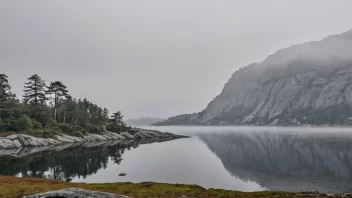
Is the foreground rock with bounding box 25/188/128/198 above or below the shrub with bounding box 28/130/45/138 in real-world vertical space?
below

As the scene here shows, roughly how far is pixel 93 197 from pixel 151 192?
550 inches

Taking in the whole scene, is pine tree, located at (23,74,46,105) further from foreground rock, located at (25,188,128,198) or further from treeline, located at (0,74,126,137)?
foreground rock, located at (25,188,128,198)

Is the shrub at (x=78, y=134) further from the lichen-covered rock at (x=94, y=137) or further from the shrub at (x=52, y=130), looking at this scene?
the shrub at (x=52, y=130)

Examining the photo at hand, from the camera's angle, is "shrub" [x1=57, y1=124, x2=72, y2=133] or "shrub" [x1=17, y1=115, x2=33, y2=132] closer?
"shrub" [x1=17, y1=115, x2=33, y2=132]

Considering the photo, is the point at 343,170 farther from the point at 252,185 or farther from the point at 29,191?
the point at 29,191

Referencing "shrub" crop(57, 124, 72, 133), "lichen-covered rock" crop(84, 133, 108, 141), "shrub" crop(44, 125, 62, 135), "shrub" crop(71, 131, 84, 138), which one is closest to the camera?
"shrub" crop(44, 125, 62, 135)

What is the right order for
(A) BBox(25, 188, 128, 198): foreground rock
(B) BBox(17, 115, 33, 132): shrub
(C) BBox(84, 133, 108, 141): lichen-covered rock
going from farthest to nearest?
(C) BBox(84, 133, 108, 141): lichen-covered rock, (B) BBox(17, 115, 33, 132): shrub, (A) BBox(25, 188, 128, 198): foreground rock

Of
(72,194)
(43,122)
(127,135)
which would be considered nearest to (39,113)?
(43,122)

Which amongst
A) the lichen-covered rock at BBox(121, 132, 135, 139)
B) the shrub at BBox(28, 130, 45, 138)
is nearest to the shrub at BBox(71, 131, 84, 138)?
the shrub at BBox(28, 130, 45, 138)

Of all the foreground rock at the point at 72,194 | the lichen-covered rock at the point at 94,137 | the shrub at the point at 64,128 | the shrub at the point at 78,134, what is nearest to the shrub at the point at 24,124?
the shrub at the point at 64,128

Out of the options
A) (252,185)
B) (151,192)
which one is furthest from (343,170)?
(151,192)

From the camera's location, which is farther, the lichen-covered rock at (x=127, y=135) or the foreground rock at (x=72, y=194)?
the lichen-covered rock at (x=127, y=135)

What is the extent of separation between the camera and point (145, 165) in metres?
65.6

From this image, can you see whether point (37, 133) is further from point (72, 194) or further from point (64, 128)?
point (72, 194)
